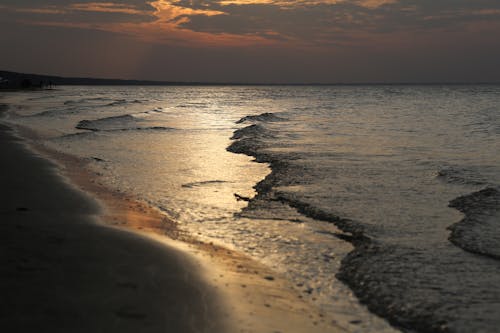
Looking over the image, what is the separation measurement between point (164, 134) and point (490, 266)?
2124cm

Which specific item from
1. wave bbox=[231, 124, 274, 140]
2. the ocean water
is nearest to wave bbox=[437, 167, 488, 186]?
the ocean water

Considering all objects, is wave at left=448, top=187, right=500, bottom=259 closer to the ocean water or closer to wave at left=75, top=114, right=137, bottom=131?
the ocean water

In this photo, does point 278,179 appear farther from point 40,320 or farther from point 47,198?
point 40,320

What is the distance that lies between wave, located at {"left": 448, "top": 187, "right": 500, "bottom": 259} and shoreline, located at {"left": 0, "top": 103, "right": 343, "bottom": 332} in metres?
3.28

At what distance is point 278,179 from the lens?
42.6 ft

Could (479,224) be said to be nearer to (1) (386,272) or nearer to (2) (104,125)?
(1) (386,272)

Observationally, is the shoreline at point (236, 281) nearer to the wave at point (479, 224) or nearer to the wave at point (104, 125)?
the wave at point (479, 224)

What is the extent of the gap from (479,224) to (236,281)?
5027 mm

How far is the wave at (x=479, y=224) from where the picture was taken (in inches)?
301

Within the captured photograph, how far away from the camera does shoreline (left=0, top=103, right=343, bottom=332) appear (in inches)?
195

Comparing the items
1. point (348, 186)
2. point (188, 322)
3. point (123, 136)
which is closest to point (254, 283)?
point (188, 322)

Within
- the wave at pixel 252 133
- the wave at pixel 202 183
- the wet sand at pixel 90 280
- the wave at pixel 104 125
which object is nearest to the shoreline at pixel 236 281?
the wet sand at pixel 90 280

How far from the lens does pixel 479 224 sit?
29.0ft

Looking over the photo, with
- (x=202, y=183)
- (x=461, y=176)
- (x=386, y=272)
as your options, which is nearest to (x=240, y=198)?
(x=202, y=183)
